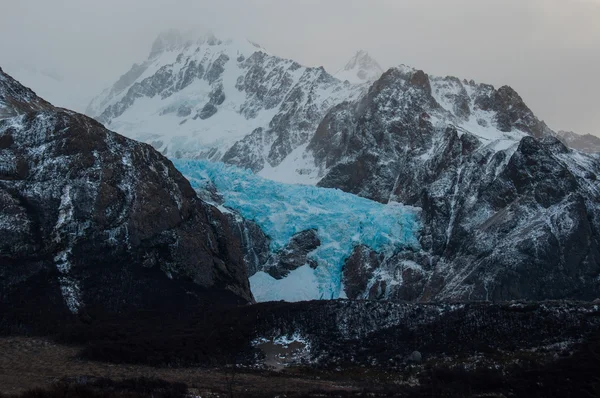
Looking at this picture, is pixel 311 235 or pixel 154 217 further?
pixel 311 235

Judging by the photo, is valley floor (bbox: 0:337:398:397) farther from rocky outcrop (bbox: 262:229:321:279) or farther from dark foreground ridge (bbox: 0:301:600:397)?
rocky outcrop (bbox: 262:229:321:279)

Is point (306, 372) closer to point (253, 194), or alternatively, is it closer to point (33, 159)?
point (33, 159)

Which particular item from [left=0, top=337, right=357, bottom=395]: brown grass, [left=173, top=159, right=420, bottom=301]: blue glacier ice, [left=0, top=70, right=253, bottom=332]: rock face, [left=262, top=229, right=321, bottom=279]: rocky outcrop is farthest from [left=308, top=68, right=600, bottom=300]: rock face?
[left=0, top=337, right=357, bottom=395]: brown grass

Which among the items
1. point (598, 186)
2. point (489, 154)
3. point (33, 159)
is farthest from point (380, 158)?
point (33, 159)

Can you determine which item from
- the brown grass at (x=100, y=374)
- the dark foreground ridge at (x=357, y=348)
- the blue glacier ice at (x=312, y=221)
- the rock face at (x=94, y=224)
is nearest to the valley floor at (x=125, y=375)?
the brown grass at (x=100, y=374)

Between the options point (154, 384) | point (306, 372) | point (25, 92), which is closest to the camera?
point (154, 384)

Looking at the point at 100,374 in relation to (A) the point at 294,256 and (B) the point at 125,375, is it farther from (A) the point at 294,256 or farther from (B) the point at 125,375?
(A) the point at 294,256
